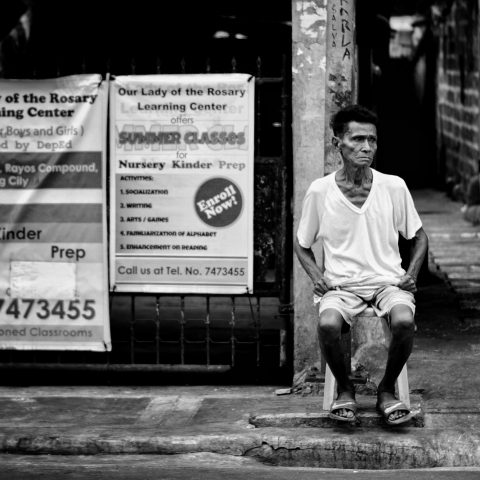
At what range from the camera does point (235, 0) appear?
13.0 meters

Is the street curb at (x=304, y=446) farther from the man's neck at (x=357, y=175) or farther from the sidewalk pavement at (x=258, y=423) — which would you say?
the man's neck at (x=357, y=175)

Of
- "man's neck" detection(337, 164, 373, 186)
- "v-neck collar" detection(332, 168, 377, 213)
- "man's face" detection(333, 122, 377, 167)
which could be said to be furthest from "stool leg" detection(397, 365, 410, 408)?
"man's face" detection(333, 122, 377, 167)

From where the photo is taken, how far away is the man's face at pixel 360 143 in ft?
21.2

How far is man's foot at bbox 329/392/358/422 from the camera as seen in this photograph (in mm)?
6375

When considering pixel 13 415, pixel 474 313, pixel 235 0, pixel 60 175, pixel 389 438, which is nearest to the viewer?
pixel 389 438

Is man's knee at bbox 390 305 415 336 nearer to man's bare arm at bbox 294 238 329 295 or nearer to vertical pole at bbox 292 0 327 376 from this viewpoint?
man's bare arm at bbox 294 238 329 295

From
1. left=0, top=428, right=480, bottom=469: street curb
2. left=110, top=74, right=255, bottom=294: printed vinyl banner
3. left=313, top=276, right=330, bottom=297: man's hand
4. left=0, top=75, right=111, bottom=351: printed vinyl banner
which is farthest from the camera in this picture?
left=0, top=75, right=111, bottom=351: printed vinyl banner

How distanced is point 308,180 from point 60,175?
1.60m

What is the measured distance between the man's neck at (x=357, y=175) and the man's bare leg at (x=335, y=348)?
29.3 inches

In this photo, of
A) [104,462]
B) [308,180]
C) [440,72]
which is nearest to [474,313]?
[308,180]

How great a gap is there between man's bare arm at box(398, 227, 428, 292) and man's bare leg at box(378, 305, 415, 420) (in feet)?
0.70

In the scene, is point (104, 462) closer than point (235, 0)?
Yes

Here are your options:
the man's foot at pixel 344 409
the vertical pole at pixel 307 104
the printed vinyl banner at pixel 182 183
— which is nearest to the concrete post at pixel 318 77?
the vertical pole at pixel 307 104

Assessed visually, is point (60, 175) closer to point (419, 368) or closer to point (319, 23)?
point (319, 23)
